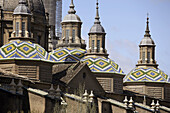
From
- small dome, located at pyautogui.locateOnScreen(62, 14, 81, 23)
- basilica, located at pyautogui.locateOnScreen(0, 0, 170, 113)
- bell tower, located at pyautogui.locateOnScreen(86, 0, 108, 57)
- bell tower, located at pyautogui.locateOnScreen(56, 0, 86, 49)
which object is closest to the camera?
basilica, located at pyautogui.locateOnScreen(0, 0, 170, 113)

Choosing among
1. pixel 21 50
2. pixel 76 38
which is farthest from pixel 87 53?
pixel 21 50

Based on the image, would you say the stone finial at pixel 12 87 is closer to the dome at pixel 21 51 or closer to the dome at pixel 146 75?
the dome at pixel 21 51

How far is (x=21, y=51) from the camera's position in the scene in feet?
227

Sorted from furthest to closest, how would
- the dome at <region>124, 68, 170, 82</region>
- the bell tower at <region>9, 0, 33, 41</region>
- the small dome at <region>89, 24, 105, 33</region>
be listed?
the dome at <region>124, 68, 170, 82</region> < the small dome at <region>89, 24, 105, 33</region> < the bell tower at <region>9, 0, 33, 41</region>

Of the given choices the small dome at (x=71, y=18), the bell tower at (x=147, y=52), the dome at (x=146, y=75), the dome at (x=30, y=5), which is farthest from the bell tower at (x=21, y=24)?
the bell tower at (x=147, y=52)

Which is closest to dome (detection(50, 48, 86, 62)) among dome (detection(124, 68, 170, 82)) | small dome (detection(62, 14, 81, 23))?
small dome (detection(62, 14, 81, 23))

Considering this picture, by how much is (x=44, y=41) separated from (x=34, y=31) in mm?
1725

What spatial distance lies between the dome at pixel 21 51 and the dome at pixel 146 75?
64.0 feet

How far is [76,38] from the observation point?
8388 centimetres

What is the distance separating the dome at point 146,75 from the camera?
286ft

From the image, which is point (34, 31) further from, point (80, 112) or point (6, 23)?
point (80, 112)

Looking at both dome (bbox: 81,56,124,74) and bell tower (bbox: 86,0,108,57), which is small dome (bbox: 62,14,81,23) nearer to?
bell tower (bbox: 86,0,108,57)

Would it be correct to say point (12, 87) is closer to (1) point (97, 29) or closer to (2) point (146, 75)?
(1) point (97, 29)

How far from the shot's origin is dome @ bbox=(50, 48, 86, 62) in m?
81.1
